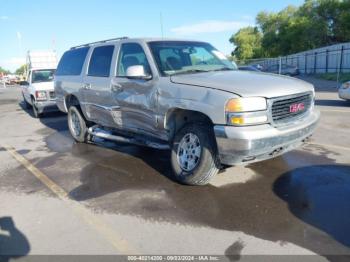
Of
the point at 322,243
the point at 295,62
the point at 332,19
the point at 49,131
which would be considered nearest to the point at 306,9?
the point at 332,19

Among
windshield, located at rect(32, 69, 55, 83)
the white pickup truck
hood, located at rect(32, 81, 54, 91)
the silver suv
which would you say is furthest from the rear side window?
windshield, located at rect(32, 69, 55, 83)

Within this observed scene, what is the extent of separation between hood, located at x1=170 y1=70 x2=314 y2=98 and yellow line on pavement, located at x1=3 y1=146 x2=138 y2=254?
210 cm

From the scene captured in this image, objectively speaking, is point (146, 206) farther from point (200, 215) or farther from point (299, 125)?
point (299, 125)

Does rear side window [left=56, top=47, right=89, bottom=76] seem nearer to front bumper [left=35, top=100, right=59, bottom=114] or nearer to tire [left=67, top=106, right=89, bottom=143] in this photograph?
tire [left=67, top=106, right=89, bottom=143]

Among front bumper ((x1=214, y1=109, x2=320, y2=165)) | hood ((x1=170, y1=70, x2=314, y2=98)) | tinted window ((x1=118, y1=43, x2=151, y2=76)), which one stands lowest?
front bumper ((x1=214, y1=109, x2=320, y2=165))

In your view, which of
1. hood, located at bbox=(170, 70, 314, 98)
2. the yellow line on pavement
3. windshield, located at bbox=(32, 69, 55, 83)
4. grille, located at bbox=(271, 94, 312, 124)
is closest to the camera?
the yellow line on pavement

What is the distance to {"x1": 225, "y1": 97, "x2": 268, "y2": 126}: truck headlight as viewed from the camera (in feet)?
13.4

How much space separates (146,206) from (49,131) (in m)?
6.51

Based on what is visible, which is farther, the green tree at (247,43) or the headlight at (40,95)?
the green tree at (247,43)

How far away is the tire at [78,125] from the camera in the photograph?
7734 millimetres

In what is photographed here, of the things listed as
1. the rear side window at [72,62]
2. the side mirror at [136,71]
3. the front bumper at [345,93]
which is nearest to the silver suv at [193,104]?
the side mirror at [136,71]

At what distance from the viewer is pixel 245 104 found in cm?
410

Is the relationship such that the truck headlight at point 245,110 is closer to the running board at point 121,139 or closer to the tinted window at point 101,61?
the running board at point 121,139

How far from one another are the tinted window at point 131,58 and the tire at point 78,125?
7.23 ft
